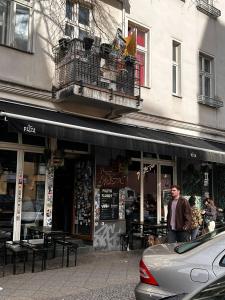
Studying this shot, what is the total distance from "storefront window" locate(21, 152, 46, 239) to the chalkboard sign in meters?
1.70

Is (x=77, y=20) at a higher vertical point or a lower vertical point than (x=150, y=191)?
higher

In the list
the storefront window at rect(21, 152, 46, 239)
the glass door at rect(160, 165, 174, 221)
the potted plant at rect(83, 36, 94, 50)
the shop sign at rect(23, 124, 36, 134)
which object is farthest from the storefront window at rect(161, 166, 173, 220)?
the shop sign at rect(23, 124, 36, 134)

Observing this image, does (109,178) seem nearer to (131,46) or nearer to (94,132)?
(94,132)

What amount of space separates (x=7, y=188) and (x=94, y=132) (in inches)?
99.6

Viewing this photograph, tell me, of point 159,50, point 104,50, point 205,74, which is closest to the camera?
point 104,50

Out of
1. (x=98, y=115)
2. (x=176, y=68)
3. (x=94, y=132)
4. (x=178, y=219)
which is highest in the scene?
(x=176, y=68)

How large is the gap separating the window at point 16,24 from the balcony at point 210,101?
277 inches

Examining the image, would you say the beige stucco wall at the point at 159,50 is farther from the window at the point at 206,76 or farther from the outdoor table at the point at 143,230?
the outdoor table at the point at 143,230

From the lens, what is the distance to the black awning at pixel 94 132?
8.77 m

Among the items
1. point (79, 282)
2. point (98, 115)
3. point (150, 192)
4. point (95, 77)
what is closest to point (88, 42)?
point (95, 77)

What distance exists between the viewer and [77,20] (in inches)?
473

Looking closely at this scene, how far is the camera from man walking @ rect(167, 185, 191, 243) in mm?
9062

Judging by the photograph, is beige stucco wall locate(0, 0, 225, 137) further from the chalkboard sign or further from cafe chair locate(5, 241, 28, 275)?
cafe chair locate(5, 241, 28, 275)

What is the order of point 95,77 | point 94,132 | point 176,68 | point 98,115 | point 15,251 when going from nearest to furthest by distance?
point 15,251, point 94,132, point 95,77, point 98,115, point 176,68
